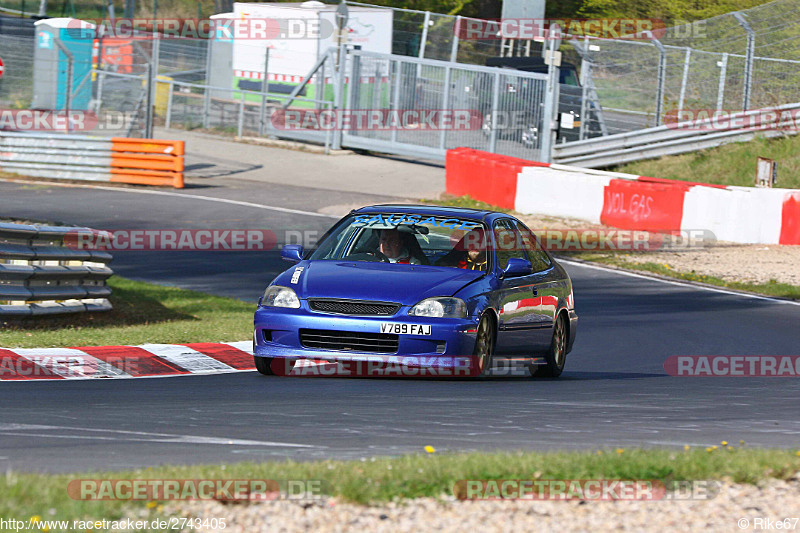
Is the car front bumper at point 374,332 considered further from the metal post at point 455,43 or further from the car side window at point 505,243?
the metal post at point 455,43

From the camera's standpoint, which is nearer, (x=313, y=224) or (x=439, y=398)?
(x=439, y=398)

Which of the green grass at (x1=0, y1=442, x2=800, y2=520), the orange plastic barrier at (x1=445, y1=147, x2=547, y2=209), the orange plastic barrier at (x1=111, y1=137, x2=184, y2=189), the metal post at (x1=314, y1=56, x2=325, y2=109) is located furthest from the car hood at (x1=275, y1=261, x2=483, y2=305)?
the metal post at (x1=314, y1=56, x2=325, y2=109)

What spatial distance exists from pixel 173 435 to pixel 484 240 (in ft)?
14.0

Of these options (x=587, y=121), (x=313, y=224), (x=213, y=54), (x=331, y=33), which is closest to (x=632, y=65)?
(x=587, y=121)

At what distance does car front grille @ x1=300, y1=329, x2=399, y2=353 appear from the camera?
28.8 ft

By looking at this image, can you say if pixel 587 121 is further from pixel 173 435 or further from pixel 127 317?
pixel 173 435

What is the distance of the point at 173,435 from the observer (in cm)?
638

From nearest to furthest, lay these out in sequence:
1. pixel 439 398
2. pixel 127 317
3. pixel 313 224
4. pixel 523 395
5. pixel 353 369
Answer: pixel 439 398
pixel 523 395
pixel 353 369
pixel 127 317
pixel 313 224

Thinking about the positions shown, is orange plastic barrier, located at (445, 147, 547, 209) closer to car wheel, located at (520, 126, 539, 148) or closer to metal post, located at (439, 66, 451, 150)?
car wheel, located at (520, 126, 539, 148)

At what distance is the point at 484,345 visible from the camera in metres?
9.34

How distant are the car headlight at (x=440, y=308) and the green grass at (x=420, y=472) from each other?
9.78ft

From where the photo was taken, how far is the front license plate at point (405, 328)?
876cm

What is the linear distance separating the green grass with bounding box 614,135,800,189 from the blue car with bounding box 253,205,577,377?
1695cm

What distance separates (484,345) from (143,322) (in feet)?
15.8
